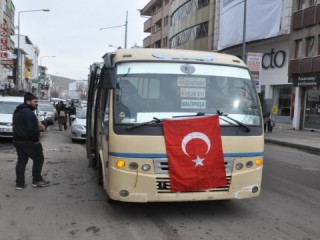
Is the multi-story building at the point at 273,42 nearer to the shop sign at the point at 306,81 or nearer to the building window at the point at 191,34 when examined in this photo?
the shop sign at the point at 306,81

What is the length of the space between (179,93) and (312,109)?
2649 centimetres

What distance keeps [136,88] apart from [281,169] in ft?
21.5

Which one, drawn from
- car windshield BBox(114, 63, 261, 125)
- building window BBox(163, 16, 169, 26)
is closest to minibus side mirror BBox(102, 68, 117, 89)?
car windshield BBox(114, 63, 261, 125)

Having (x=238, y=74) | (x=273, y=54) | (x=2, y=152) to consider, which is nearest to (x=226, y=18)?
(x=273, y=54)

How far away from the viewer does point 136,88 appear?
6.37 metres

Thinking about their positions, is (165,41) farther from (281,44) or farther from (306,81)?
(306,81)

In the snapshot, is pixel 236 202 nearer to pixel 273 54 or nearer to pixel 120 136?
pixel 120 136

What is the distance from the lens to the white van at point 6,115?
53.0 feet

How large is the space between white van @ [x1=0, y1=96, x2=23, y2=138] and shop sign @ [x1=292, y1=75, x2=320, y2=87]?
62.9ft

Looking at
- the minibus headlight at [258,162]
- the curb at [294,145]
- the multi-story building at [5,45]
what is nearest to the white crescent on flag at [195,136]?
the minibus headlight at [258,162]

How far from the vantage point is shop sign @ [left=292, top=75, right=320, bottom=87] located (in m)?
29.4

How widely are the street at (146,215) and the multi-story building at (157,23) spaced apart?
58.4 m

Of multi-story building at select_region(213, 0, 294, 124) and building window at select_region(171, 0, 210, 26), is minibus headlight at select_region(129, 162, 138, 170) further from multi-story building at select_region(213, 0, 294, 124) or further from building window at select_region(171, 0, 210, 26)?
building window at select_region(171, 0, 210, 26)

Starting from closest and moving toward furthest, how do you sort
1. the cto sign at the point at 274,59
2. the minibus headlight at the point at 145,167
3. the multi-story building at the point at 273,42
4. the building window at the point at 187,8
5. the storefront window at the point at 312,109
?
the minibus headlight at the point at 145,167 → the storefront window at the point at 312,109 → the multi-story building at the point at 273,42 → the cto sign at the point at 274,59 → the building window at the point at 187,8
